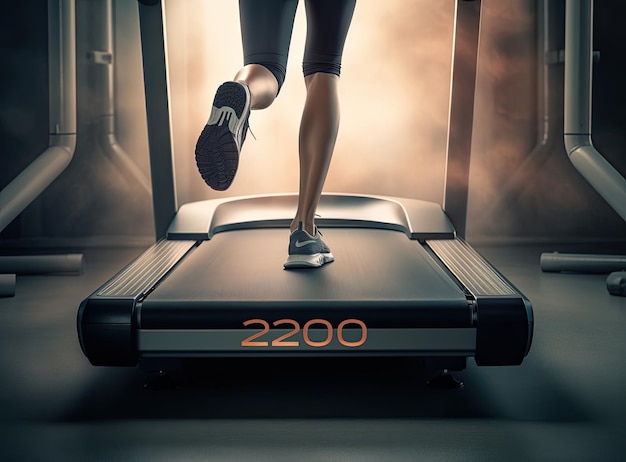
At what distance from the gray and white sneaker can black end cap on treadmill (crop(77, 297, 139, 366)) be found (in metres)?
0.45

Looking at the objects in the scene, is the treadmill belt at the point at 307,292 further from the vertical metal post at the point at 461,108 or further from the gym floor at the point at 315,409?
the vertical metal post at the point at 461,108

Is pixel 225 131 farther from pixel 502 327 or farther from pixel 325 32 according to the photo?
pixel 502 327

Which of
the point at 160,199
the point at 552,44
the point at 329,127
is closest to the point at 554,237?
the point at 552,44

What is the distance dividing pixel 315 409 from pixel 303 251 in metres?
0.51

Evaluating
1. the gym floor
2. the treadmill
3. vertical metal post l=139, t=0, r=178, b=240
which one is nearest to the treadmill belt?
the treadmill

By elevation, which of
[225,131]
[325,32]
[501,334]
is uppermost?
[325,32]

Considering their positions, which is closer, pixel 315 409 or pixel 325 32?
pixel 315 409

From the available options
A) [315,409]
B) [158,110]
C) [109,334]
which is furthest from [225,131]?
[158,110]

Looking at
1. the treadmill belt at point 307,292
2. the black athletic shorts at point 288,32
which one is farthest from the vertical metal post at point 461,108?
the black athletic shorts at point 288,32

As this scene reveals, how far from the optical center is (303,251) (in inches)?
74.8

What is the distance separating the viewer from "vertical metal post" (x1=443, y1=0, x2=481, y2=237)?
266 centimetres

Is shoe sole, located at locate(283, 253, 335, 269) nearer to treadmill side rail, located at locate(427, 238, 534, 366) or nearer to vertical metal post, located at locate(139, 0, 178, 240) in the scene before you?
treadmill side rail, located at locate(427, 238, 534, 366)

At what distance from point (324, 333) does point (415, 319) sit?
176 mm

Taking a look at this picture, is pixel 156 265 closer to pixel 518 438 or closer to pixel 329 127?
pixel 329 127
